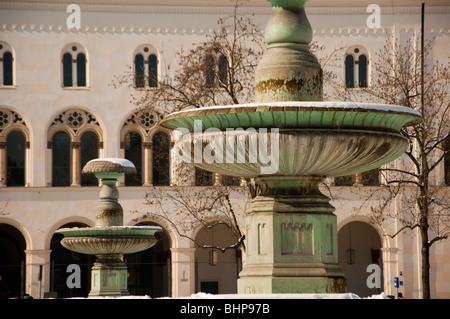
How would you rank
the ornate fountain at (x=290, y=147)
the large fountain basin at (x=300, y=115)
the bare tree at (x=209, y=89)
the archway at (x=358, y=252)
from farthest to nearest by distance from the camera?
the archway at (x=358, y=252)
the bare tree at (x=209, y=89)
the ornate fountain at (x=290, y=147)
the large fountain basin at (x=300, y=115)

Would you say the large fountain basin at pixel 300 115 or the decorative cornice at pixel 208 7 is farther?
the decorative cornice at pixel 208 7

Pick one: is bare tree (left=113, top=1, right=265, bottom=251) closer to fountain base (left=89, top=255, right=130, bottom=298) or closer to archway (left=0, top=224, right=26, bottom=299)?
fountain base (left=89, top=255, right=130, bottom=298)

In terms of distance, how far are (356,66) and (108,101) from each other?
9535mm

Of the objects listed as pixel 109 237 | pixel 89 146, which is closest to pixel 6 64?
pixel 89 146

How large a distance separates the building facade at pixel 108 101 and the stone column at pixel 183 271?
38 mm

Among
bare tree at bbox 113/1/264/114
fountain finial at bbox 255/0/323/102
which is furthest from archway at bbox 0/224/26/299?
fountain finial at bbox 255/0/323/102

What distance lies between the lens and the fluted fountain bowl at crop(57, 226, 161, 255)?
16938 mm

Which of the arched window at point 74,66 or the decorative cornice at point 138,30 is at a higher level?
the decorative cornice at point 138,30

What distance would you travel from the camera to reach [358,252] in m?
41.2

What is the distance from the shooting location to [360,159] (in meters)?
8.22

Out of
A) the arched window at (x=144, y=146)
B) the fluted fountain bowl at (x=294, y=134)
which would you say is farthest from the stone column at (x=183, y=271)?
the fluted fountain bowl at (x=294, y=134)

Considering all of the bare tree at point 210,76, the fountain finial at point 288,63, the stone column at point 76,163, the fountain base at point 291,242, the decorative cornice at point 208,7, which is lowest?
the fountain base at point 291,242

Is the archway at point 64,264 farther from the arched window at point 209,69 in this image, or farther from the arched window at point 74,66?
the arched window at point 209,69

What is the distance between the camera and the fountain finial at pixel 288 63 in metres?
8.43
